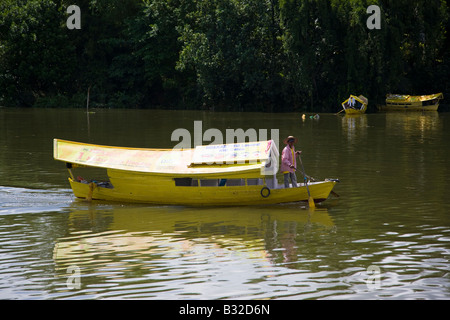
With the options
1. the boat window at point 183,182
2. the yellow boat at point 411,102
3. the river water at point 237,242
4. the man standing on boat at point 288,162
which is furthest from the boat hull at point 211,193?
the yellow boat at point 411,102

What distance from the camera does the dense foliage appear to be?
77875 millimetres

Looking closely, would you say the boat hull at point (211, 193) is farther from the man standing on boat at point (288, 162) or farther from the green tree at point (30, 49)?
the green tree at point (30, 49)

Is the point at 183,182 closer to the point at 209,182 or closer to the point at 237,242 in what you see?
the point at 209,182

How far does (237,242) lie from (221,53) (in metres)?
67.0

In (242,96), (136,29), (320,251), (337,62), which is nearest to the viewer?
(320,251)

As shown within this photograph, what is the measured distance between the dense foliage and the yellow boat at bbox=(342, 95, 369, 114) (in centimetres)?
225

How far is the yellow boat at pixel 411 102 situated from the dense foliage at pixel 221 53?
1.35 meters

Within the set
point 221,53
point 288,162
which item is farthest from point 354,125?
point 288,162

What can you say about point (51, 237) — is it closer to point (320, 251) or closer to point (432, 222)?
point (320, 251)

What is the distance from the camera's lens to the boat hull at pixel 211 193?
2458 centimetres

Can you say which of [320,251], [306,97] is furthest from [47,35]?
[320,251]

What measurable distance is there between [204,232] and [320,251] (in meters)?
4.00

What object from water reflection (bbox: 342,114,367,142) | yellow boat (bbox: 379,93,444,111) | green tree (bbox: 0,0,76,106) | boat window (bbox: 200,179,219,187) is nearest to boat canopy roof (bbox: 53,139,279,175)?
boat window (bbox: 200,179,219,187)

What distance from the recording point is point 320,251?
18859mm
